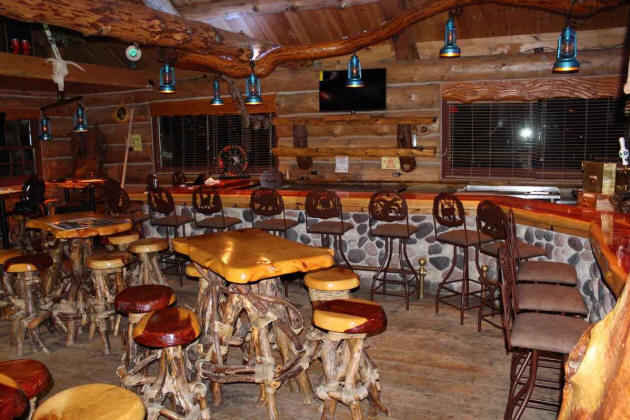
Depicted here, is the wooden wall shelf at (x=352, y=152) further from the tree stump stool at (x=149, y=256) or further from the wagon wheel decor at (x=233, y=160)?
the tree stump stool at (x=149, y=256)

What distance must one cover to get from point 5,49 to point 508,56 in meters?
7.19

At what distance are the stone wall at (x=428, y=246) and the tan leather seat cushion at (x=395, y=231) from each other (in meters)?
0.34

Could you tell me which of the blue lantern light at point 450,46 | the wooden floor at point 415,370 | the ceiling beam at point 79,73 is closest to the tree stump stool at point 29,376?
the wooden floor at point 415,370

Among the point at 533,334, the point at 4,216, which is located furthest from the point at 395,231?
the point at 4,216

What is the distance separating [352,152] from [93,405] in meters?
5.95

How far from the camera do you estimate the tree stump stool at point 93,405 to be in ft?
6.07

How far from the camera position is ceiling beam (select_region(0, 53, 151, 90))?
23.9 feet

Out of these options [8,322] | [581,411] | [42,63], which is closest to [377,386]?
[581,411]

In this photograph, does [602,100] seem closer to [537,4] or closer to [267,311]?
[537,4]

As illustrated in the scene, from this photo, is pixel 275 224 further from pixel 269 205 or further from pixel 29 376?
pixel 29 376

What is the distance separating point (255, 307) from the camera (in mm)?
3209

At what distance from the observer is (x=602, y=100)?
6664 millimetres

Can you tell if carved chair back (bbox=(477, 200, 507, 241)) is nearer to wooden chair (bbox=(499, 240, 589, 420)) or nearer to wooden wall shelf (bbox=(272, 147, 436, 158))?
wooden chair (bbox=(499, 240, 589, 420))

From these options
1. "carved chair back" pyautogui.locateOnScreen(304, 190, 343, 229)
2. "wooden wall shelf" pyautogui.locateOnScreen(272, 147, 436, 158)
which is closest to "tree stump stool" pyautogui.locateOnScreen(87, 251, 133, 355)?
"carved chair back" pyautogui.locateOnScreen(304, 190, 343, 229)
